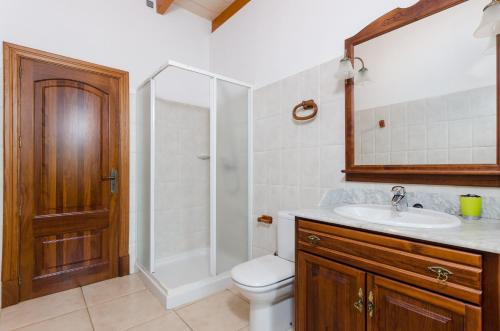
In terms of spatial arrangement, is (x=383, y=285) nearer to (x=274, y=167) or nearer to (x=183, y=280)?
(x=274, y=167)

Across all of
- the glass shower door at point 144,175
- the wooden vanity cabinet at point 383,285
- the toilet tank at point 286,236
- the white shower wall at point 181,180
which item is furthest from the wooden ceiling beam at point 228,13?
the wooden vanity cabinet at point 383,285

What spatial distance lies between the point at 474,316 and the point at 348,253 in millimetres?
439

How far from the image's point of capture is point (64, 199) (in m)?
2.14

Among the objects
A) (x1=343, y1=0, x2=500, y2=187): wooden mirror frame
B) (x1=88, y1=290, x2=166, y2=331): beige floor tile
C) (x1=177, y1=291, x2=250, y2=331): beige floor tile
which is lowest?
(x1=177, y1=291, x2=250, y2=331): beige floor tile

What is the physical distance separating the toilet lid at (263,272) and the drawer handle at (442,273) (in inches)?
32.6

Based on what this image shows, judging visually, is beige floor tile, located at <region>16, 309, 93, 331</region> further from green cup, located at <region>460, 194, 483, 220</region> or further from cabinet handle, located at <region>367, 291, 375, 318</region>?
green cup, located at <region>460, 194, 483, 220</region>

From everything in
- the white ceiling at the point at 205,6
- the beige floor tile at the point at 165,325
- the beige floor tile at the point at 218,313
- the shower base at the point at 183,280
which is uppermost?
the white ceiling at the point at 205,6

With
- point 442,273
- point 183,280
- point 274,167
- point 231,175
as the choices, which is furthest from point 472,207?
point 183,280

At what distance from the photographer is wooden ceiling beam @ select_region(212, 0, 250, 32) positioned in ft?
8.68

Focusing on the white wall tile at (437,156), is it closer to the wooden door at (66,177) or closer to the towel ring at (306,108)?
the towel ring at (306,108)

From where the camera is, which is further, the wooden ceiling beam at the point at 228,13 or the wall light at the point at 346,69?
the wooden ceiling beam at the point at 228,13

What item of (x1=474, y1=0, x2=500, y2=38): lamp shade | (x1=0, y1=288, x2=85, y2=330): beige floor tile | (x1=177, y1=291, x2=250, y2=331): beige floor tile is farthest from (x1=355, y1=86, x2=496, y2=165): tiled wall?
(x1=0, y1=288, x2=85, y2=330): beige floor tile

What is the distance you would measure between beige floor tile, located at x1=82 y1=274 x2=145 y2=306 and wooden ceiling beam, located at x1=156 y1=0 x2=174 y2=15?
269 centimetres

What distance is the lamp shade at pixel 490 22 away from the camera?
1055 millimetres
